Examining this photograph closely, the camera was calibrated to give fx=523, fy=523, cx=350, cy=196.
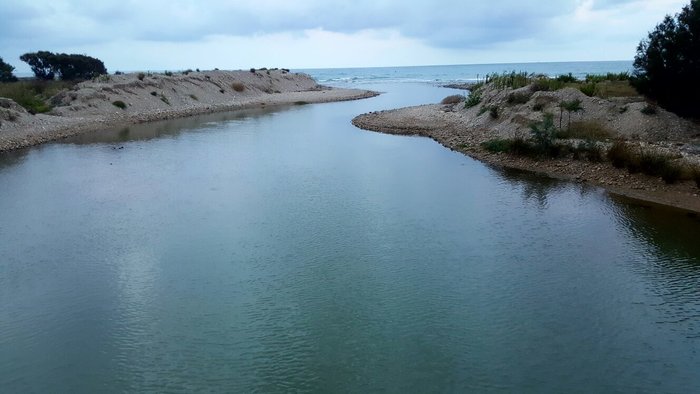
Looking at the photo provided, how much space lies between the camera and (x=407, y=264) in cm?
1027

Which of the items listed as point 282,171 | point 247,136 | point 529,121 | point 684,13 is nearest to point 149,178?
point 282,171

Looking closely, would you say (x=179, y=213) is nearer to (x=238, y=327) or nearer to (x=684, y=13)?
(x=238, y=327)

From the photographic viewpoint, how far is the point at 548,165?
60.7 feet

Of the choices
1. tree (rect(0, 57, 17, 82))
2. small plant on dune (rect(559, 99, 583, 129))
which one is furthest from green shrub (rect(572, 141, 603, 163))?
tree (rect(0, 57, 17, 82))

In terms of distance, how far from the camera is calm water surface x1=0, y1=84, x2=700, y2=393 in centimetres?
684

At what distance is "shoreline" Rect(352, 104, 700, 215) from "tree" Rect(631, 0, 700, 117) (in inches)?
209

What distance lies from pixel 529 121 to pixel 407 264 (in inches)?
600

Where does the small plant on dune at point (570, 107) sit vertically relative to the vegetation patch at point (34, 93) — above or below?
below

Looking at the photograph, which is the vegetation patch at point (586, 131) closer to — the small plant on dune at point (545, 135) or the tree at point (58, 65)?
the small plant on dune at point (545, 135)

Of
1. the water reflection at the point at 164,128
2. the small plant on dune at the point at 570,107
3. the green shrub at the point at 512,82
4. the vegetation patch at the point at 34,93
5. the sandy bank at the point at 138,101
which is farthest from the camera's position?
the vegetation patch at the point at 34,93

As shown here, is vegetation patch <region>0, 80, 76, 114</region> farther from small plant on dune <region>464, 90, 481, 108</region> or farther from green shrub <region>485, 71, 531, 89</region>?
green shrub <region>485, 71, 531, 89</region>

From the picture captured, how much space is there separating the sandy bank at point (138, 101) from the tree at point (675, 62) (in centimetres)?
2774

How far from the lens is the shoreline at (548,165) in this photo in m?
14.3

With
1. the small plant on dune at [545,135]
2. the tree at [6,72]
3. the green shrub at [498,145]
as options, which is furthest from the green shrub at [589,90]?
the tree at [6,72]
